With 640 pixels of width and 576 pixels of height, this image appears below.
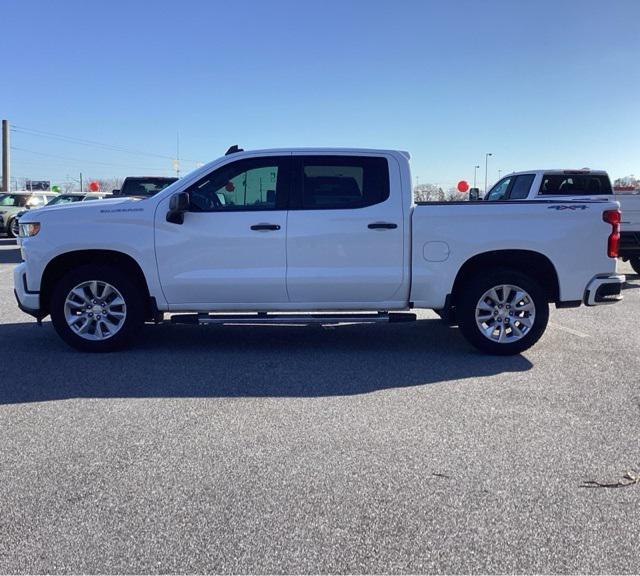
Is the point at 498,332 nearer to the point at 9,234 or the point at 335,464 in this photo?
the point at 335,464

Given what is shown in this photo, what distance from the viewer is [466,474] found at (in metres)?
3.89

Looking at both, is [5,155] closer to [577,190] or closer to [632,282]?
[577,190]

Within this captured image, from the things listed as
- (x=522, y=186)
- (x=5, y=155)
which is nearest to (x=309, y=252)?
(x=522, y=186)

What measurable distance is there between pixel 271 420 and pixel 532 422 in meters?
1.93

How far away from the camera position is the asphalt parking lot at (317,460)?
10.1 feet

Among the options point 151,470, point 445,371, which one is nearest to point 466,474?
point 151,470

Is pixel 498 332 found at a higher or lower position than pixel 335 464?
higher

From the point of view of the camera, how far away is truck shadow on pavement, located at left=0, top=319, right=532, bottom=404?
18.4 feet

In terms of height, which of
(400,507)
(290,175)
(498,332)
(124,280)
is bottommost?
(400,507)

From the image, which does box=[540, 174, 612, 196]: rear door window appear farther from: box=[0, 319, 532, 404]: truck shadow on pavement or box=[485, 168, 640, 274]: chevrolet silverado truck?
box=[0, 319, 532, 404]: truck shadow on pavement

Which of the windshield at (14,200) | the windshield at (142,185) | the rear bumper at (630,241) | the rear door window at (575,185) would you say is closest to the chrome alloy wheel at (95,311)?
the rear door window at (575,185)

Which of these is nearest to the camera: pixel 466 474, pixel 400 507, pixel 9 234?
pixel 400 507

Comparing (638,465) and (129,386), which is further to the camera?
(129,386)

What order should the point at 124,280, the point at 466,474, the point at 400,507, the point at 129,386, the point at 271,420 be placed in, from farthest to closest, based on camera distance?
the point at 124,280
the point at 129,386
the point at 271,420
the point at 466,474
the point at 400,507
